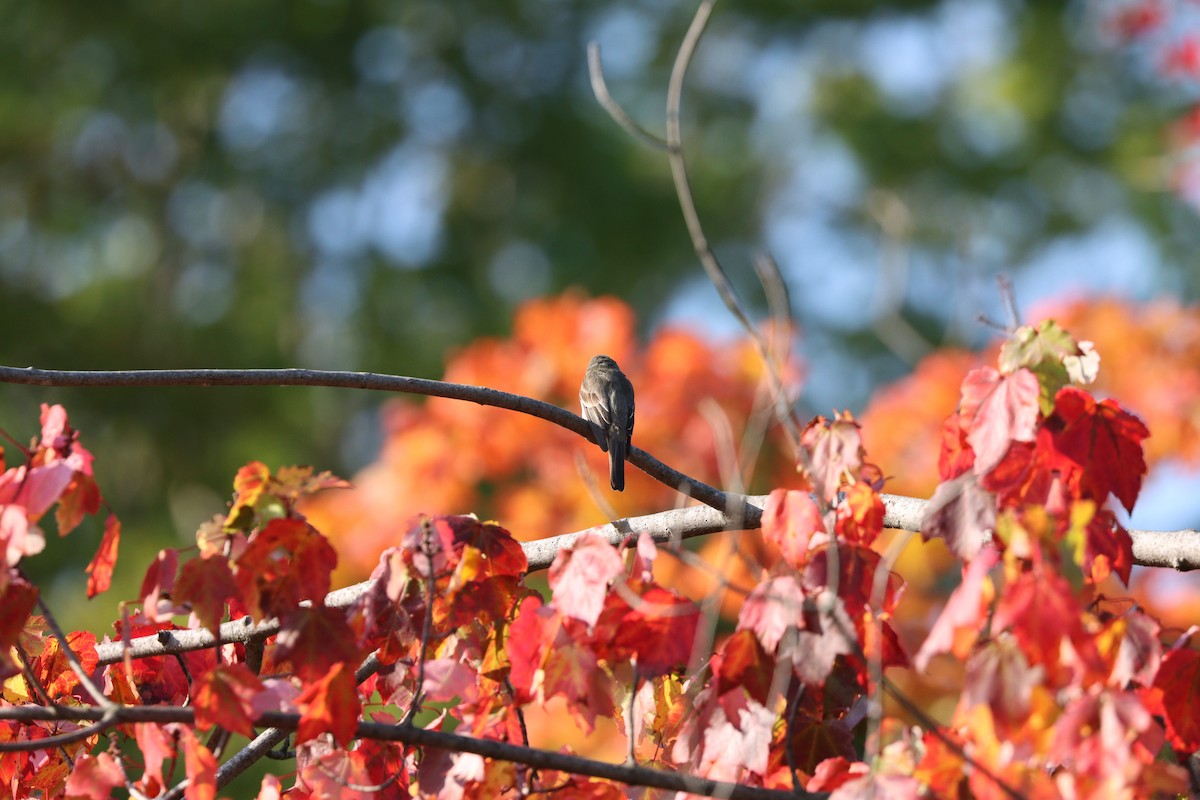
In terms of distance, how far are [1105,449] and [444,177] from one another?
14.4 meters

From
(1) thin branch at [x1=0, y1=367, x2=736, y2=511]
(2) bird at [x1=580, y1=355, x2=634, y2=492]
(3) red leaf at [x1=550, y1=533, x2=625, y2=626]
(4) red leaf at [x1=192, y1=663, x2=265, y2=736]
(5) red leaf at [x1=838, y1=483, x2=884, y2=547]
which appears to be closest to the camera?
(4) red leaf at [x1=192, y1=663, x2=265, y2=736]

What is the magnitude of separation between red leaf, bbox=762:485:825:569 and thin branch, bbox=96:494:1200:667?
28 cm

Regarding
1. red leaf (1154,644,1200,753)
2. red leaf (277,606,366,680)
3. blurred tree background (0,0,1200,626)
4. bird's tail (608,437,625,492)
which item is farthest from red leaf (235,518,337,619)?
blurred tree background (0,0,1200,626)

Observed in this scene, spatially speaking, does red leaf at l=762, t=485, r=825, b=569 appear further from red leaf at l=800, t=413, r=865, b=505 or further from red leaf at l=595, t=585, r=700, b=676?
red leaf at l=595, t=585, r=700, b=676

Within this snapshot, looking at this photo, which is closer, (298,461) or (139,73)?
(298,461)

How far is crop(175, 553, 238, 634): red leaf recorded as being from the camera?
2143 millimetres

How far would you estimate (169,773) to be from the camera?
7.86 feet

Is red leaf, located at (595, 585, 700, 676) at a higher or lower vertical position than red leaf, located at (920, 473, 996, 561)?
lower

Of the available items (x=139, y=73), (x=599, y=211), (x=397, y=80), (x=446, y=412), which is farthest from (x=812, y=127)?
(x=446, y=412)

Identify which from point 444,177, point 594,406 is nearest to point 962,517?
point 594,406

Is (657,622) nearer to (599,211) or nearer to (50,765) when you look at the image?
(50,765)

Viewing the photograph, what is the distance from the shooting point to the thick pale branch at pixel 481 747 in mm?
2066

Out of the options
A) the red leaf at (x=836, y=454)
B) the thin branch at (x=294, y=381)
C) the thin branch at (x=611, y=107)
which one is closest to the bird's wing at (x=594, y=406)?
the thin branch at (x=294, y=381)

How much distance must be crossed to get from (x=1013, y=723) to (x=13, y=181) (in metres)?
13.8
